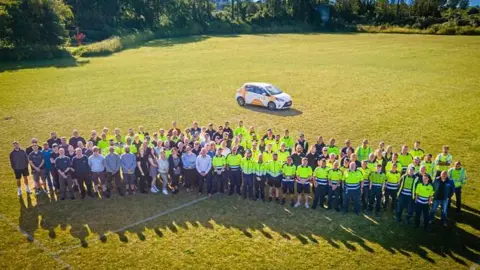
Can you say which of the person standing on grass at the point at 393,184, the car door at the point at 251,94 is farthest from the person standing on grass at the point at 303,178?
the car door at the point at 251,94

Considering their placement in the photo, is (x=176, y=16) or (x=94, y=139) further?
(x=176, y=16)

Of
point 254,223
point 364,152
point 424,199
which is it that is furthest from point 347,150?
point 254,223

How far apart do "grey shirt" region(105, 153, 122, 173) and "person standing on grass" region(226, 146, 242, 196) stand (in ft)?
11.7

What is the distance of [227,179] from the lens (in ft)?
41.8

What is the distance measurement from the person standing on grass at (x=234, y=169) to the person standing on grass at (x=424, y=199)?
528 cm

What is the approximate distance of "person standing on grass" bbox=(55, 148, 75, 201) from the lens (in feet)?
40.0

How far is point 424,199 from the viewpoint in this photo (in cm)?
1038

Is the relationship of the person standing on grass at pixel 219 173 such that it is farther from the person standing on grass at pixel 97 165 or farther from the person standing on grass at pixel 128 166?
the person standing on grass at pixel 97 165

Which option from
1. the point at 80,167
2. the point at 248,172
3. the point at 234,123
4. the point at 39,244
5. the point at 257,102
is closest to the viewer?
the point at 39,244

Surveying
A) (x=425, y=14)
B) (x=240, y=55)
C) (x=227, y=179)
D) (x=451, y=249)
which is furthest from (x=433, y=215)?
(x=425, y=14)

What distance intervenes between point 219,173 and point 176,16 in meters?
67.1

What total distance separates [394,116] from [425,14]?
7845cm

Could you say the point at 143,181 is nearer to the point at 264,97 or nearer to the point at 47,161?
the point at 47,161

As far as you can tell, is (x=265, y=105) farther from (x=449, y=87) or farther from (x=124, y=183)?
(x=449, y=87)
